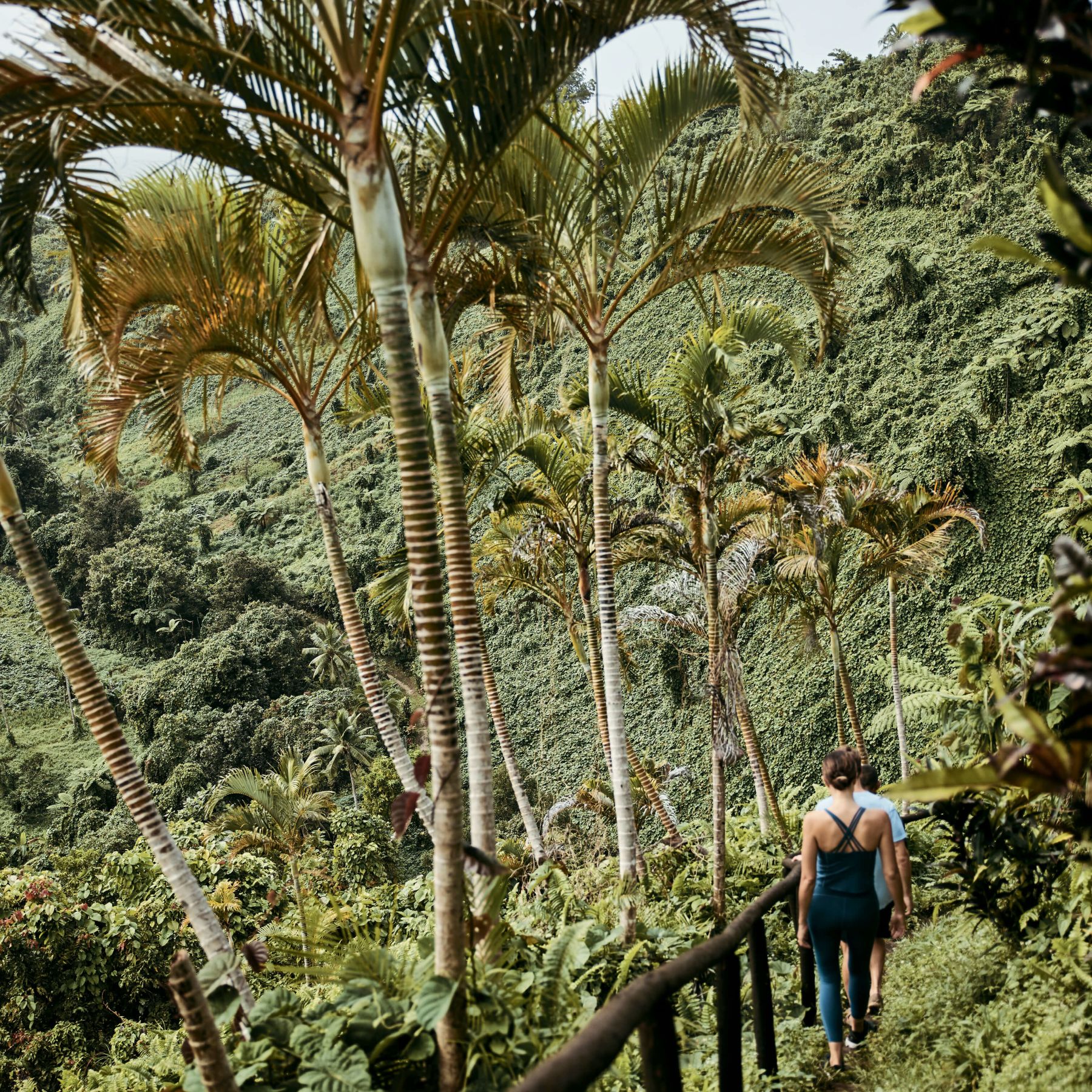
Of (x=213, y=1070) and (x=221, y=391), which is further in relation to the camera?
(x=221, y=391)

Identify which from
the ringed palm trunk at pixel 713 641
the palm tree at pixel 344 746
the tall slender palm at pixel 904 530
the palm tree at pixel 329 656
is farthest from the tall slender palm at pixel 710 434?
the palm tree at pixel 329 656

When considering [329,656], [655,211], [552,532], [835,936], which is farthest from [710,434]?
[329,656]

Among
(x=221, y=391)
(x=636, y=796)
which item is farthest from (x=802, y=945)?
(x=636, y=796)

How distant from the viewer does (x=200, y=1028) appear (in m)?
1.97

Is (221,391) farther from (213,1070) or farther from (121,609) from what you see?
(121,609)

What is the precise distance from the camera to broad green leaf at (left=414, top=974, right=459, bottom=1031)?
2301 millimetres

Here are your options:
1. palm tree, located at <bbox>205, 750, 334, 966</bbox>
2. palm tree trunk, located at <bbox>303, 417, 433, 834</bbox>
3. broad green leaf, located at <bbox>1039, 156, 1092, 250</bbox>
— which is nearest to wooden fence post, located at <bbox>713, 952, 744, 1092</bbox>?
broad green leaf, located at <bbox>1039, 156, 1092, 250</bbox>

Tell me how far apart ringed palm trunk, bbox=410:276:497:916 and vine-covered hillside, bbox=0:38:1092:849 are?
194 centimetres

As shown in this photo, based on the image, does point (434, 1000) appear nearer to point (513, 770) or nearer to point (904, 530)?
point (513, 770)

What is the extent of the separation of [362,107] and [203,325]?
261 centimetres

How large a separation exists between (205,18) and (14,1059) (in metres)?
11.7

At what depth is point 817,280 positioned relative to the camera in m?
5.67

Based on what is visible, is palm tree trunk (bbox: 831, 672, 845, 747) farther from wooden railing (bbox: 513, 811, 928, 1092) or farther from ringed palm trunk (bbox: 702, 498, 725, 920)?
wooden railing (bbox: 513, 811, 928, 1092)

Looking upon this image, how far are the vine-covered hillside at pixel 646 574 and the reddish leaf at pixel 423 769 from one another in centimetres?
309
